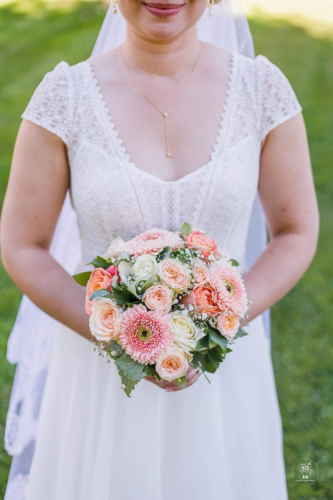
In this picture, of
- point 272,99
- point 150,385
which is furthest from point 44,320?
point 272,99

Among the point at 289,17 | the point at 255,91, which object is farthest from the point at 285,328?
the point at 289,17

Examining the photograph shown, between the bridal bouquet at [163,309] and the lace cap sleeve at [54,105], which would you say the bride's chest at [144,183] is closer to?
the lace cap sleeve at [54,105]

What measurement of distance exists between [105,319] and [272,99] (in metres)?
1.17

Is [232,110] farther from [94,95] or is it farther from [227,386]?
[227,386]

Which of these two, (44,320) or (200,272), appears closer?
(200,272)

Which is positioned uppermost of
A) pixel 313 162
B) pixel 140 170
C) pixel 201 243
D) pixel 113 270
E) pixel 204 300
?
pixel 313 162

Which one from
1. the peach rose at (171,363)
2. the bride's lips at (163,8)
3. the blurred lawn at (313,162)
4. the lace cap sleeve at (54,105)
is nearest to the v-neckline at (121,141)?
the lace cap sleeve at (54,105)

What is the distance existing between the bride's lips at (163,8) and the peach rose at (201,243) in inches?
30.9

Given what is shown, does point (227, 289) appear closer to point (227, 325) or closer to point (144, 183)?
point (227, 325)

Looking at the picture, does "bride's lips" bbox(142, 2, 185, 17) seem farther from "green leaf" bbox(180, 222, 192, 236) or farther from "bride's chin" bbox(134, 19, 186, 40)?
"green leaf" bbox(180, 222, 192, 236)

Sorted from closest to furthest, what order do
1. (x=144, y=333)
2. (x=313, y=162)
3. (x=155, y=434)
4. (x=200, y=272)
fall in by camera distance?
1. (x=144, y=333)
2. (x=200, y=272)
3. (x=155, y=434)
4. (x=313, y=162)

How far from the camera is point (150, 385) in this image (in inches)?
86.7

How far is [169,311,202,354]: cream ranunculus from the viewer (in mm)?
1698

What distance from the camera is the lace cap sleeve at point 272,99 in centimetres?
227
